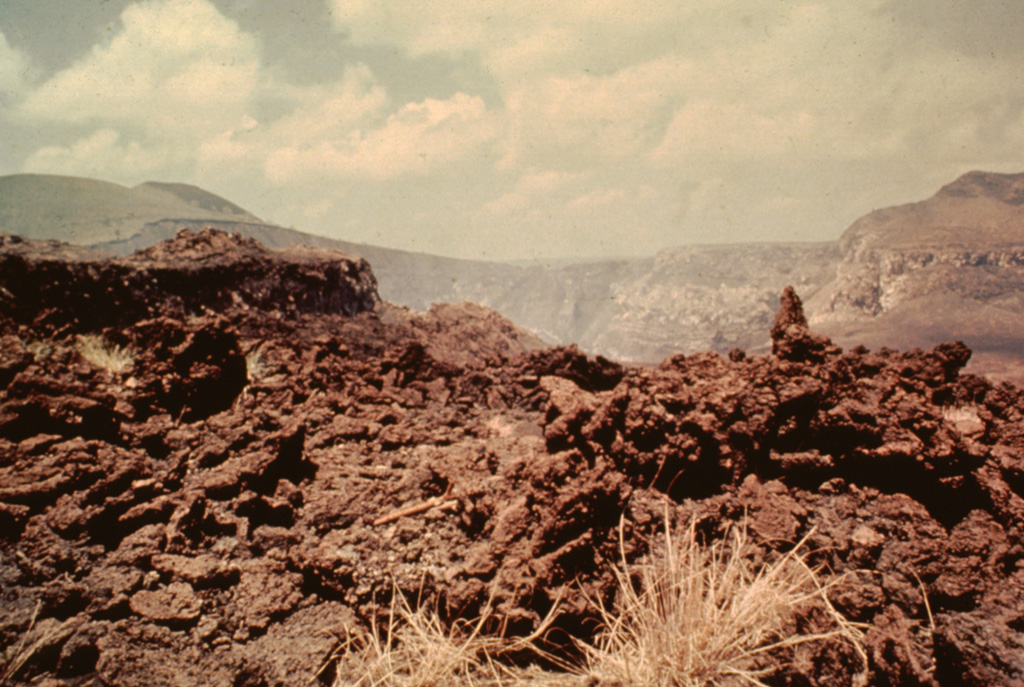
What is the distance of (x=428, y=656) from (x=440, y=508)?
2.58ft

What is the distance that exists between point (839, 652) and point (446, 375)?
401cm

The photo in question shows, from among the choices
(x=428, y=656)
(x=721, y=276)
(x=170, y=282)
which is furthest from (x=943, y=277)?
(x=170, y=282)

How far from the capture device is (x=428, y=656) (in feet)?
4.82

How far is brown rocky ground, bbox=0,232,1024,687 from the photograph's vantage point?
1.52 m

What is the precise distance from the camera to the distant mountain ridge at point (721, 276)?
61.7 ft

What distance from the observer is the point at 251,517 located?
2178 mm

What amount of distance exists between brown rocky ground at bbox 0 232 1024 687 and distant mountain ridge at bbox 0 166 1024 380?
47.2 ft

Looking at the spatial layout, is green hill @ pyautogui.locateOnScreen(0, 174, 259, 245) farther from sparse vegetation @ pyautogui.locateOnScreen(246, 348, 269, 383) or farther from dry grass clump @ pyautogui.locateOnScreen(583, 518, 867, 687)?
dry grass clump @ pyautogui.locateOnScreen(583, 518, 867, 687)

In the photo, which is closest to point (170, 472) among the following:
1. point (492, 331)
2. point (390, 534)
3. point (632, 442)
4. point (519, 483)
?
point (390, 534)

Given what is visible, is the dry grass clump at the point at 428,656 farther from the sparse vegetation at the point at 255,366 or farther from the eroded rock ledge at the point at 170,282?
the eroded rock ledge at the point at 170,282

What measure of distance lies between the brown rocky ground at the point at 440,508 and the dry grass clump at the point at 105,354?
711 millimetres

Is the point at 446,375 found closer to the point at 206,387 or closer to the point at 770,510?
the point at 206,387

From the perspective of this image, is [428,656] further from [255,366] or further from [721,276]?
[721,276]

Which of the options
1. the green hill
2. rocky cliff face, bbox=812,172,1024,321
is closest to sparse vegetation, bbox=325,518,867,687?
rocky cliff face, bbox=812,172,1024,321
